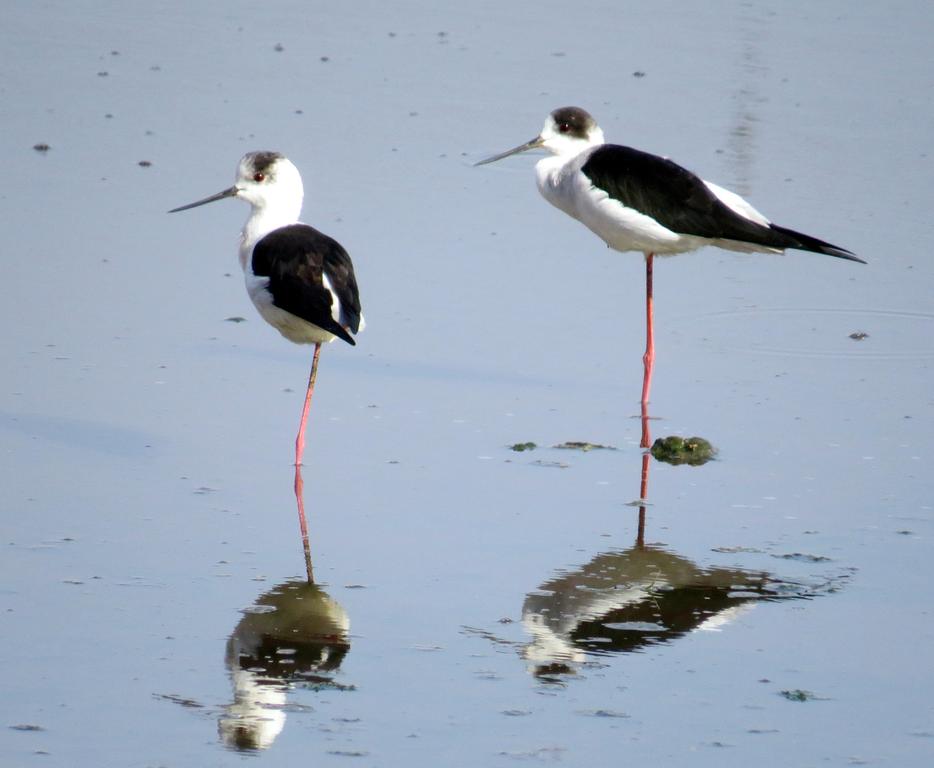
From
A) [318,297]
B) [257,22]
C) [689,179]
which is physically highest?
[257,22]

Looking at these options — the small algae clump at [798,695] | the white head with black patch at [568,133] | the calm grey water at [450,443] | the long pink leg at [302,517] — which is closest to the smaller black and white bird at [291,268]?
the long pink leg at [302,517]

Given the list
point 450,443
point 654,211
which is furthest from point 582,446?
point 654,211

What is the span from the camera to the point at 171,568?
4.75 m

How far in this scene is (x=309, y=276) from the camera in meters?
5.89

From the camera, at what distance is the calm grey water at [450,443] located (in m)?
4.02

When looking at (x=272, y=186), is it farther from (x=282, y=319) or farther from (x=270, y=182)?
(x=282, y=319)

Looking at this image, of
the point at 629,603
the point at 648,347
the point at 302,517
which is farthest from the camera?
the point at 648,347

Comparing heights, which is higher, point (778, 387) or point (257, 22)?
point (257, 22)

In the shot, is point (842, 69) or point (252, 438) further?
point (842, 69)

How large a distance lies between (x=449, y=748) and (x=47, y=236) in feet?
15.7

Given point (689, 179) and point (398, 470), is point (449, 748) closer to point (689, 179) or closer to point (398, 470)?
point (398, 470)

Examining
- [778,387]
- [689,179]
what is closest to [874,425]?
[778,387]

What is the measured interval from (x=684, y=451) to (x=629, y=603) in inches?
55.0

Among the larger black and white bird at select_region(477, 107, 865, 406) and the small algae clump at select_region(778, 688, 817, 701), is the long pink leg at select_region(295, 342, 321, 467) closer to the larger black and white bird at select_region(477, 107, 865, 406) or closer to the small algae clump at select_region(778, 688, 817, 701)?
the larger black and white bird at select_region(477, 107, 865, 406)
